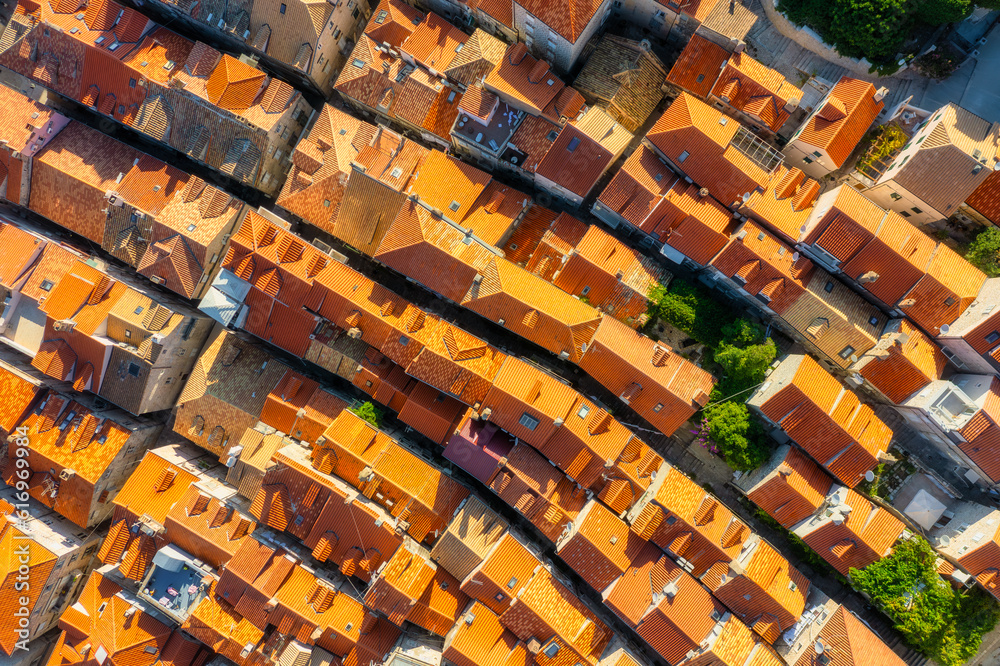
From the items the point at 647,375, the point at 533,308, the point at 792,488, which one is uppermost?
the point at 533,308

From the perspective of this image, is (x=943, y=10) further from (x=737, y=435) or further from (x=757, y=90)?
(x=737, y=435)

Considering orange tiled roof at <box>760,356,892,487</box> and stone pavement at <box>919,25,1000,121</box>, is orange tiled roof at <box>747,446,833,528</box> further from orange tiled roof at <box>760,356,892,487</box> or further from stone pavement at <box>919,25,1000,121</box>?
stone pavement at <box>919,25,1000,121</box>

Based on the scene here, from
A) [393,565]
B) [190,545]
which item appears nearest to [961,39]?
[393,565]

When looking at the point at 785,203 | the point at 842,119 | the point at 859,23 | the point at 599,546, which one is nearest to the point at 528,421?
the point at 599,546

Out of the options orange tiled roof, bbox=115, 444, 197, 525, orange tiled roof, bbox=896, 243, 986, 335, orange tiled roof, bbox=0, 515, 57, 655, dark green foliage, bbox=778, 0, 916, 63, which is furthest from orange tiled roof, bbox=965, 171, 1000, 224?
orange tiled roof, bbox=0, 515, 57, 655

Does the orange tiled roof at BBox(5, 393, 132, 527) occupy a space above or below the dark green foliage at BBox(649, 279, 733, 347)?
below

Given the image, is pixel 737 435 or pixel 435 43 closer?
pixel 737 435

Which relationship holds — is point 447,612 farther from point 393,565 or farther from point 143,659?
point 143,659

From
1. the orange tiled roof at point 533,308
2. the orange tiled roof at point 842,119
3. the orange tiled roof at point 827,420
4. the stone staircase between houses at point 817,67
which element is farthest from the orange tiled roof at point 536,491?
the stone staircase between houses at point 817,67
